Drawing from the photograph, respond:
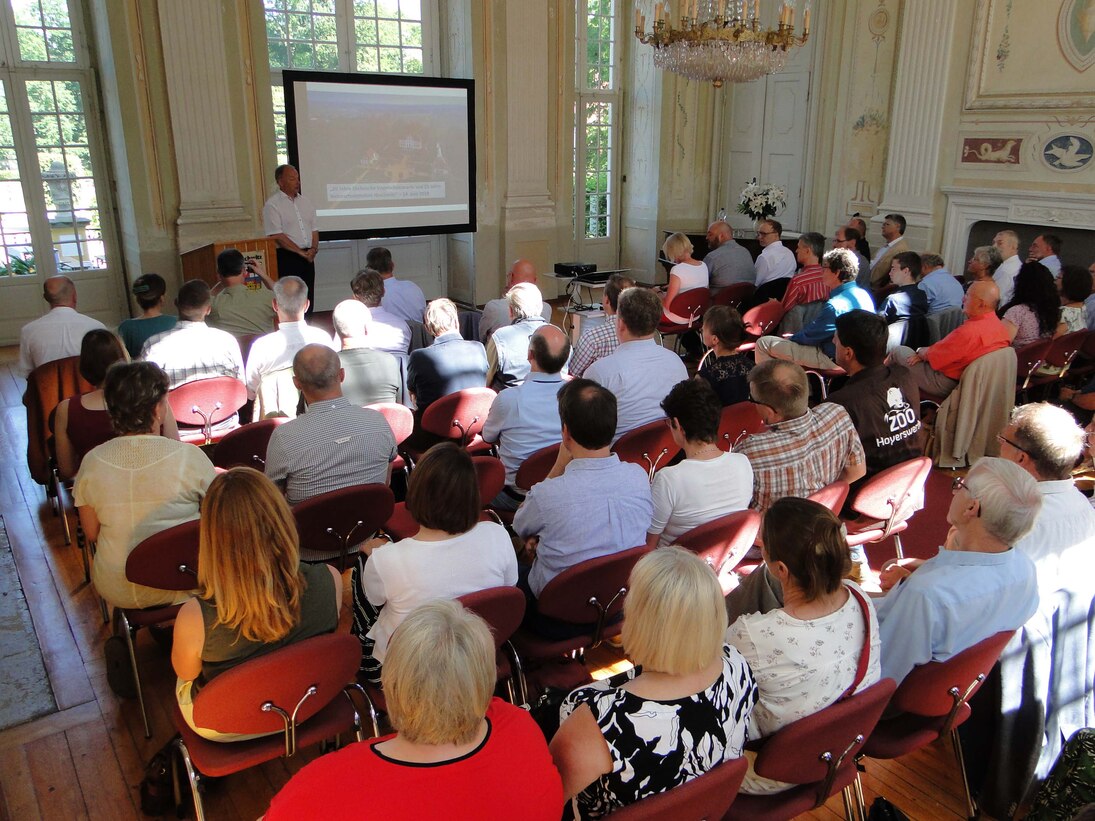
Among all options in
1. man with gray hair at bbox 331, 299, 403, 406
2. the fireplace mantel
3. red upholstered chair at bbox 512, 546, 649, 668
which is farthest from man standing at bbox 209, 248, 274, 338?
the fireplace mantel

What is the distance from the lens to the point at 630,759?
1.73 m

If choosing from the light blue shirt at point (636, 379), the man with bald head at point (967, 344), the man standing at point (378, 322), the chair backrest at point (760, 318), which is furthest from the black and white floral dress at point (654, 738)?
the chair backrest at point (760, 318)

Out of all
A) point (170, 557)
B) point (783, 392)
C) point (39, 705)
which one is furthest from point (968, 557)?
point (39, 705)

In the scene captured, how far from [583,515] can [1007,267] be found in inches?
196

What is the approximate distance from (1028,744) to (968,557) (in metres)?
0.63

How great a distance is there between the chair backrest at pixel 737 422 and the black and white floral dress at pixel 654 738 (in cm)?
217

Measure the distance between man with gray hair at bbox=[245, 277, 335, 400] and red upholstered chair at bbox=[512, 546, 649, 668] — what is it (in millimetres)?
2227

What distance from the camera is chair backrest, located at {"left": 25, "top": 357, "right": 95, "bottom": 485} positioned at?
13.8 ft

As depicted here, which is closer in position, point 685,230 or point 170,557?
point 170,557

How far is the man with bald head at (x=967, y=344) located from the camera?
486cm

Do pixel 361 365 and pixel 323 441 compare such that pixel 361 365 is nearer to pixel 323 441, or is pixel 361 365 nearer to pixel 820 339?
pixel 323 441

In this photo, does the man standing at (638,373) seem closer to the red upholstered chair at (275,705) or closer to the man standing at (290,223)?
the red upholstered chair at (275,705)

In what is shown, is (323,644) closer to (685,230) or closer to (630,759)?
(630,759)

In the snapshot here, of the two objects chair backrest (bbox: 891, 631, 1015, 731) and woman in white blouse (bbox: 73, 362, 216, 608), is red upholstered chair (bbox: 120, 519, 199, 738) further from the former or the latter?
chair backrest (bbox: 891, 631, 1015, 731)
